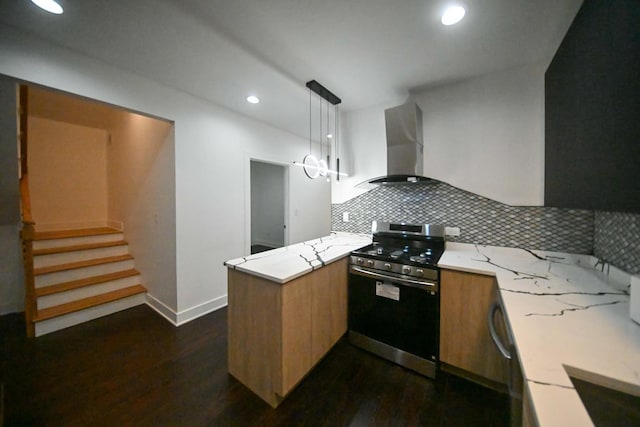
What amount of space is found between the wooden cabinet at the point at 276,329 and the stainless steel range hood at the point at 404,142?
1211 millimetres

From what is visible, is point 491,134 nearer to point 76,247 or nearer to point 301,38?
point 301,38

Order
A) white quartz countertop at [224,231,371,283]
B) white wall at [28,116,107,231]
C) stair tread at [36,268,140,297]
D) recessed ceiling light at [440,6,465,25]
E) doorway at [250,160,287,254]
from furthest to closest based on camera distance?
doorway at [250,160,287,254] → white wall at [28,116,107,231] → stair tread at [36,268,140,297] → white quartz countertop at [224,231,371,283] → recessed ceiling light at [440,6,465,25]

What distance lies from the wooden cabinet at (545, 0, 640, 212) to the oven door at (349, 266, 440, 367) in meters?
1.03

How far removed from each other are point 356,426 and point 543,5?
9.12 ft

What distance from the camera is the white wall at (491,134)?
6.18ft

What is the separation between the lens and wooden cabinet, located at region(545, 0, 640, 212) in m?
0.75

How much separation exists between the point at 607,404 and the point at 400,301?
3.65ft

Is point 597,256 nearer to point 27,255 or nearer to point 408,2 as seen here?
point 408,2

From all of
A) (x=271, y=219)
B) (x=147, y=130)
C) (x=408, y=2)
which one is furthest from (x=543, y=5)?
(x=271, y=219)

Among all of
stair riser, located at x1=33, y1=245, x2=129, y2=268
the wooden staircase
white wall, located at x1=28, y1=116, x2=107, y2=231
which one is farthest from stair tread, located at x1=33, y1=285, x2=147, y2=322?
white wall, located at x1=28, y1=116, x2=107, y2=231

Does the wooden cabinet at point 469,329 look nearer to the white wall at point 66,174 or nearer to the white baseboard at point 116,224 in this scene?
the white baseboard at point 116,224

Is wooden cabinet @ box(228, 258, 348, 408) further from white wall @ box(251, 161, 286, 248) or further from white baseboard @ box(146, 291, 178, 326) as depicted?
white wall @ box(251, 161, 286, 248)

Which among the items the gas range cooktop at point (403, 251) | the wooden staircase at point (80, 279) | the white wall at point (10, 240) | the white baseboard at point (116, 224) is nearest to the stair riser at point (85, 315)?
the wooden staircase at point (80, 279)

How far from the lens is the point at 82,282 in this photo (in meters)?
2.63
